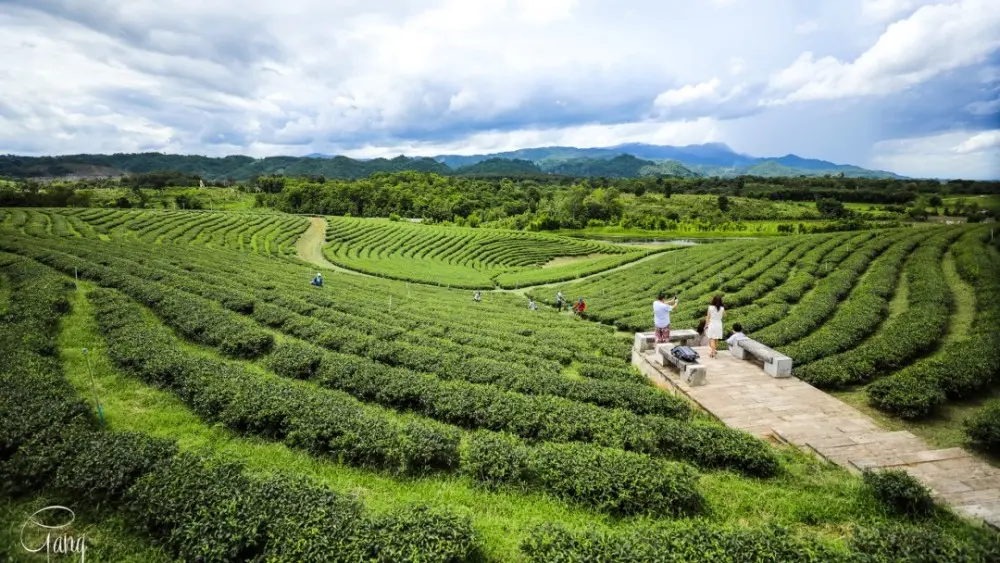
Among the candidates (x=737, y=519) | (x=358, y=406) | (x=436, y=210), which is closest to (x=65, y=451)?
(x=358, y=406)

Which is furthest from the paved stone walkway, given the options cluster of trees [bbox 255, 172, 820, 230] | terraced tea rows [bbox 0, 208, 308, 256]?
cluster of trees [bbox 255, 172, 820, 230]

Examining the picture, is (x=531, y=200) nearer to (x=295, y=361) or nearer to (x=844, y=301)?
(x=844, y=301)

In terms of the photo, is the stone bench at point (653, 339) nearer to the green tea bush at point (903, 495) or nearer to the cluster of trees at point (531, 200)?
the green tea bush at point (903, 495)

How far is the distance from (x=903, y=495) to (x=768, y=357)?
642 cm

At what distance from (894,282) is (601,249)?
42916 millimetres

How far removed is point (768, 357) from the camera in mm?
13180

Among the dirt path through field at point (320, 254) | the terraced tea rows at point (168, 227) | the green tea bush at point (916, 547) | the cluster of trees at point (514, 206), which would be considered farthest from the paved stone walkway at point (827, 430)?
the cluster of trees at point (514, 206)

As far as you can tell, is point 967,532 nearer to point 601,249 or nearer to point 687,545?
point 687,545

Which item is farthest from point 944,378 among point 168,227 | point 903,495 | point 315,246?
point 168,227

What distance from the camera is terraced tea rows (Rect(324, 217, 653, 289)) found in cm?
4859

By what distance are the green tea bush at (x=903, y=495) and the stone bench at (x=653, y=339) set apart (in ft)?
28.5

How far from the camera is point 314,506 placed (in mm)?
6961

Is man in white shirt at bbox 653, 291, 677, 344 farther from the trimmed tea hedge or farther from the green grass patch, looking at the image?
the green grass patch

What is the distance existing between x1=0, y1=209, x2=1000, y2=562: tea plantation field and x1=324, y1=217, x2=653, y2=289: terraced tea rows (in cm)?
2469
